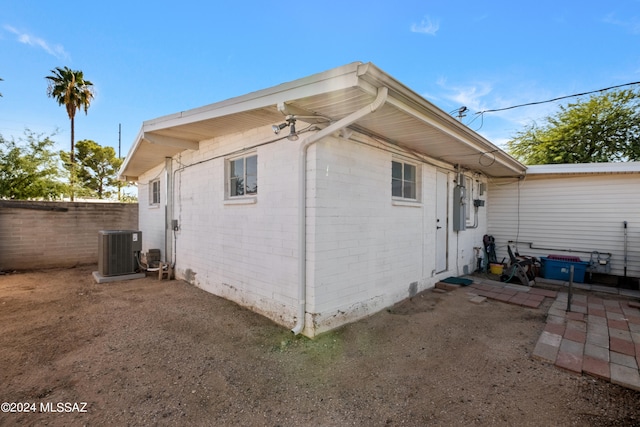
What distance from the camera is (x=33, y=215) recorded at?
7.38m

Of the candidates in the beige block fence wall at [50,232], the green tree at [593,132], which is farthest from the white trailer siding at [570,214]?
the beige block fence wall at [50,232]

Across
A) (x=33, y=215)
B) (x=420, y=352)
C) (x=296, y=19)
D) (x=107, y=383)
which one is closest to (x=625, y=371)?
(x=420, y=352)

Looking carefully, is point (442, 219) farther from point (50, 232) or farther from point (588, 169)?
point (50, 232)

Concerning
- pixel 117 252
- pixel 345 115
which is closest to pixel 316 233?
pixel 345 115

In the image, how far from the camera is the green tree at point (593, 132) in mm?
11391

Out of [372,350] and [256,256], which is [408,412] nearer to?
[372,350]

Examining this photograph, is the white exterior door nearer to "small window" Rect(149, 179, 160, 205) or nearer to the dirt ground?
the dirt ground

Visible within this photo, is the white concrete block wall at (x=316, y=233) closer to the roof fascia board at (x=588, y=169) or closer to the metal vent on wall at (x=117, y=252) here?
the metal vent on wall at (x=117, y=252)

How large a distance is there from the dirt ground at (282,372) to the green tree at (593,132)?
1252 cm

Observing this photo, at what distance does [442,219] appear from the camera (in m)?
5.86

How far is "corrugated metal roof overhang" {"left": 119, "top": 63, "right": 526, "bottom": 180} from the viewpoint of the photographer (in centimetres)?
253

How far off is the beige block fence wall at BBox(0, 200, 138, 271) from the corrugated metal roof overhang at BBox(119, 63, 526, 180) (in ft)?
12.5

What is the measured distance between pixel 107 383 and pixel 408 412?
8.36 feet

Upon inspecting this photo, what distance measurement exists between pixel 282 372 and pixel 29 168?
13.1 meters
